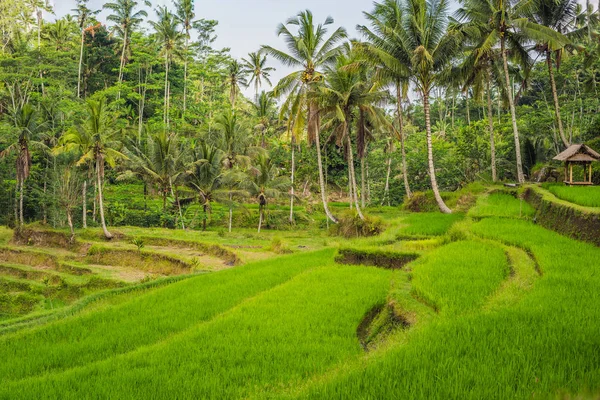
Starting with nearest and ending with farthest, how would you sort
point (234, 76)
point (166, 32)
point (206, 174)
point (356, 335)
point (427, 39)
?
point (356, 335) → point (427, 39) → point (206, 174) → point (166, 32) → point (234, 76)

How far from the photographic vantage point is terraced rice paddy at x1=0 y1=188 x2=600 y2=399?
293 cm

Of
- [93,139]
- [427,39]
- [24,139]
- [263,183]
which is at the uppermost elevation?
[427,39]

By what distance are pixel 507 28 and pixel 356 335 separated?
1701 cm

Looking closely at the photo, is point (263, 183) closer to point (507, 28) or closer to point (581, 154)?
point (507, 28)

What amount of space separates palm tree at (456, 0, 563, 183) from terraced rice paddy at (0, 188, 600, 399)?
10.4 m

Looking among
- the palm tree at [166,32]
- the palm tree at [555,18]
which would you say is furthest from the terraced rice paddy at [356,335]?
the palm tree at [166,32]

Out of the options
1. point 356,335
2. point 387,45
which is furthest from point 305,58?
point 356,335

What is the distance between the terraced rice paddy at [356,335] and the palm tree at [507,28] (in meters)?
10.4

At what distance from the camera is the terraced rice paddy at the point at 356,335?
115 inches

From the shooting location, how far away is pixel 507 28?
16.6m

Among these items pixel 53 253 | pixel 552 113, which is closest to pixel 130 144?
pixel 53 253

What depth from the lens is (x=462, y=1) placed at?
18203 mm

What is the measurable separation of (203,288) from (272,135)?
101 feet

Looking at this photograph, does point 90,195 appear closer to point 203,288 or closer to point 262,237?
point 262,237
